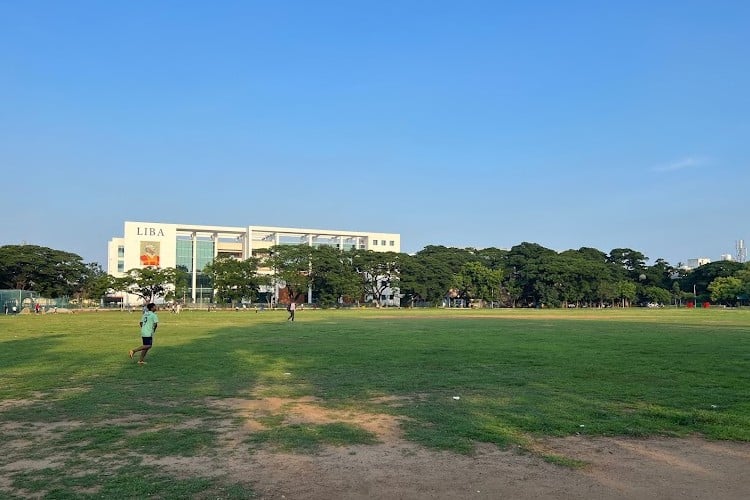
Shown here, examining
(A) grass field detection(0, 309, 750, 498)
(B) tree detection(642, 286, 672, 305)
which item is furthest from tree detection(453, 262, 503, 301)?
(A) grass field detection(0, 309, 750, 498)

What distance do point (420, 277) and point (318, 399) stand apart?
85.7m

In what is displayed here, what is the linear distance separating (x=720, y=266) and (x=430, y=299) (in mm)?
57121

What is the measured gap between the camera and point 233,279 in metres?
75.4

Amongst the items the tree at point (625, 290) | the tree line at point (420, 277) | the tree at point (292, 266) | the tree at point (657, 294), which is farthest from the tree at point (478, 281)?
the tree at point (657, 294)

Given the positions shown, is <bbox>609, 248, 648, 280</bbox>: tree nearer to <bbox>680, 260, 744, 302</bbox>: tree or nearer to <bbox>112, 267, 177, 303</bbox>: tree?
<bbox>680, 260, 744, 302</bbox>: tree

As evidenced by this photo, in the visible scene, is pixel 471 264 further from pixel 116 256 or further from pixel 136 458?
pixel 136 458

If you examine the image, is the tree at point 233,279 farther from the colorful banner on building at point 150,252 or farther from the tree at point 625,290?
the tree at point 625,290

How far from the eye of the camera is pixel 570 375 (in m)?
13.6

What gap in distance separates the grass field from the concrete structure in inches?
3077

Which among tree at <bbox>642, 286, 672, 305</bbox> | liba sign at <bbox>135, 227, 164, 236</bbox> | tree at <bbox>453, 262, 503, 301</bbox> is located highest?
liba sign at <bbox>135, 227, 164, 236</bbox>

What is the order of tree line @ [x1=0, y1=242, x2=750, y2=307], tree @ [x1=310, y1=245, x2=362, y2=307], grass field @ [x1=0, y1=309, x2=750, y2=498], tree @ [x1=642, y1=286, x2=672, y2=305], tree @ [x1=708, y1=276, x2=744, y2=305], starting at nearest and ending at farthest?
grass field @ [x1=0, y1=309, x2=750, y2=498] < tree line @ [x1=0, y1=242, x2=750, y2=307] < tree @ [x1=310, y1=245, x2=362, y2=307] < tree @ [x1=708, y1=276, x2=744, y2=305] < tree @ [x1=642, y1=286, x2=672, y2=305]

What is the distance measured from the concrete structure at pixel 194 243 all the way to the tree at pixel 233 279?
1687 centimetres

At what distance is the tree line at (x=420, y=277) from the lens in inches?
2982

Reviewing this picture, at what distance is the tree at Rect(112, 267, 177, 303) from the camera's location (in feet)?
238
